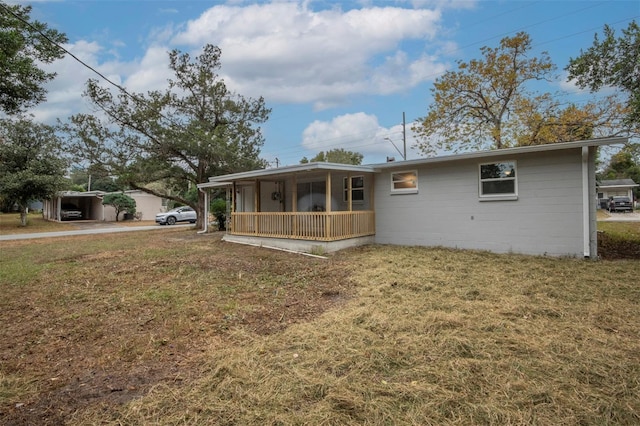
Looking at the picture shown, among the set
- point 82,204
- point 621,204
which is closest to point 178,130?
point 82,204

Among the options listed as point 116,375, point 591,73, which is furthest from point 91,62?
point 591,73

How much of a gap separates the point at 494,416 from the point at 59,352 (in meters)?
4.00

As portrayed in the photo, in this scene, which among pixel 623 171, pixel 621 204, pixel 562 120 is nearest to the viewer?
pixel 562 120

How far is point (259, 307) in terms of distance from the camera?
16.4 ft

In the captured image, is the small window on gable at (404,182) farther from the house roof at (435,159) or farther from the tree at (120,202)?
the tree at (120,202)

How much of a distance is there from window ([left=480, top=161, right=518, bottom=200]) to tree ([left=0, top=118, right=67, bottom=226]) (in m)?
24.9

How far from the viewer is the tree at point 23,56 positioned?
6711 mm

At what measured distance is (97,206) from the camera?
33.9 meters

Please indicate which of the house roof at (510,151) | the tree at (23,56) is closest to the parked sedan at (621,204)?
the house roof at (510,151)

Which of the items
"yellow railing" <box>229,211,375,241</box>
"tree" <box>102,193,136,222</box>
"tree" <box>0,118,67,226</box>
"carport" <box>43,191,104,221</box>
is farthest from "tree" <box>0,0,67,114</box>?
"carport" <box>43,191,104,221</box>

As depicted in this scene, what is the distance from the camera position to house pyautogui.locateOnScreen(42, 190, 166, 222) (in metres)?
32.5

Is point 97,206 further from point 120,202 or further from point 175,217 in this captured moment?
point 175,217

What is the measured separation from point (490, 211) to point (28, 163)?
2805 centimetres

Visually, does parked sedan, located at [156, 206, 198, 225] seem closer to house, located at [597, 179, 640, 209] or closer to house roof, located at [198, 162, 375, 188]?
house roof, located at [198, 162, 375, 188]
